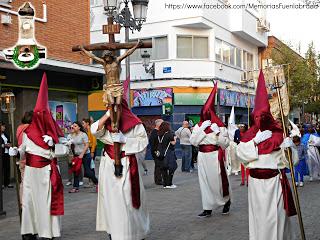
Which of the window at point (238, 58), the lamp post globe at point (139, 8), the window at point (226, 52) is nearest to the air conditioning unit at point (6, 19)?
the lamp post globe at point (139, 8)

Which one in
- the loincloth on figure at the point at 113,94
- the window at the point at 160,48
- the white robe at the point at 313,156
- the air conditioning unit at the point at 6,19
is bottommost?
the white robe at the point at 313,156

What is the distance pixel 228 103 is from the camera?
3173 cm

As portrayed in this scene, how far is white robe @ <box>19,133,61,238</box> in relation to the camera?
25.1ft

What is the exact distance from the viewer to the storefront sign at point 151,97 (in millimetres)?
28422

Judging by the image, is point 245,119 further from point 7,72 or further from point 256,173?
point 256,173

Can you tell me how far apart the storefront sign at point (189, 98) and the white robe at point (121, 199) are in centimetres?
2123

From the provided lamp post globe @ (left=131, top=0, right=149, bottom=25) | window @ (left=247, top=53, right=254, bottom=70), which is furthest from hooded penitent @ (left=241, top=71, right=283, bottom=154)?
window @ (left=247, top=53, right=254, bottom=70)

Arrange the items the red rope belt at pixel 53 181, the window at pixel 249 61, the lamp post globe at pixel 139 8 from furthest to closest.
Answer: the window at pixel 249 61 → the lamp post globe at pixel 139 8 → the red rope belt at pixel 53 181

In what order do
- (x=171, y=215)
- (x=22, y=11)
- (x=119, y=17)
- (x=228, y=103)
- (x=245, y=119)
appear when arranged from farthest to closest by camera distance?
(x=245, y=119) → (x=228, y=103) → (x=119, y=17) → (x=22, y=11) → (x=171, y=215)

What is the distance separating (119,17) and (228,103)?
59.1 ft

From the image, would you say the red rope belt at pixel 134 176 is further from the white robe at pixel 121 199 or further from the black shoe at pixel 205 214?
the black shoe at pixel 205 214

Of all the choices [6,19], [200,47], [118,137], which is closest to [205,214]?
[118,137]

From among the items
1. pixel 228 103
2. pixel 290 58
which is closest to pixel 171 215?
pixel 228 103

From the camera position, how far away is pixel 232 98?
107 feet
